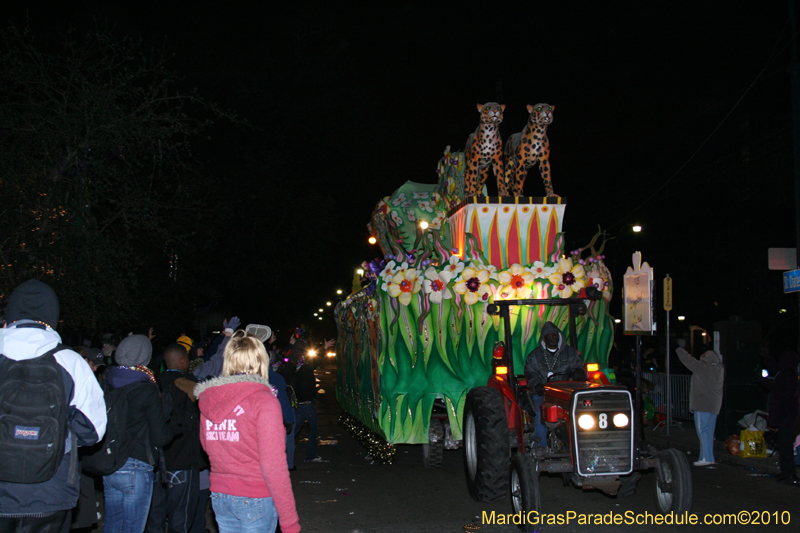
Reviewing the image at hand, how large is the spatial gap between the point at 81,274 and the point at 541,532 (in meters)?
6.41

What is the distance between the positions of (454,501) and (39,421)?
5.09m

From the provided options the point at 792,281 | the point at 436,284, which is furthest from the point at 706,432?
the point at 436,284

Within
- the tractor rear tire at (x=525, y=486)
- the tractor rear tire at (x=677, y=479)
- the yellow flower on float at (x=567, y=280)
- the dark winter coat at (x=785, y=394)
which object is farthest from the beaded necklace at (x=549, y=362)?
the dark winter coat at (x=785, y=394)

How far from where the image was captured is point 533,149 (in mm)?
9836

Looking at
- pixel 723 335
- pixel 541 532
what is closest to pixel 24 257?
pixel 541 532

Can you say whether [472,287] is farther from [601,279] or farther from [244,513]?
[244,513]

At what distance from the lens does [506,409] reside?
288 inches

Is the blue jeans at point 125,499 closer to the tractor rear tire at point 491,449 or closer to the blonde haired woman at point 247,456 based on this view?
the blonde haired woman at point 247,456

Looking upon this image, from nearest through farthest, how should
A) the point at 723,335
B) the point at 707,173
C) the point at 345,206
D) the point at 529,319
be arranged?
the point at 529,319, the point at 723,335, the point at 707,173, the point at 345,206

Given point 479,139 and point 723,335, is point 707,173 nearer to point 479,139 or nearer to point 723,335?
point 723,335

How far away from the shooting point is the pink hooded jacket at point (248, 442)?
3.30m

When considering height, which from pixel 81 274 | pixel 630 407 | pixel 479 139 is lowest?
pixel 630 407

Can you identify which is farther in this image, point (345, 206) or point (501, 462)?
point (345, 206)

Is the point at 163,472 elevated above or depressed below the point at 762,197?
below
